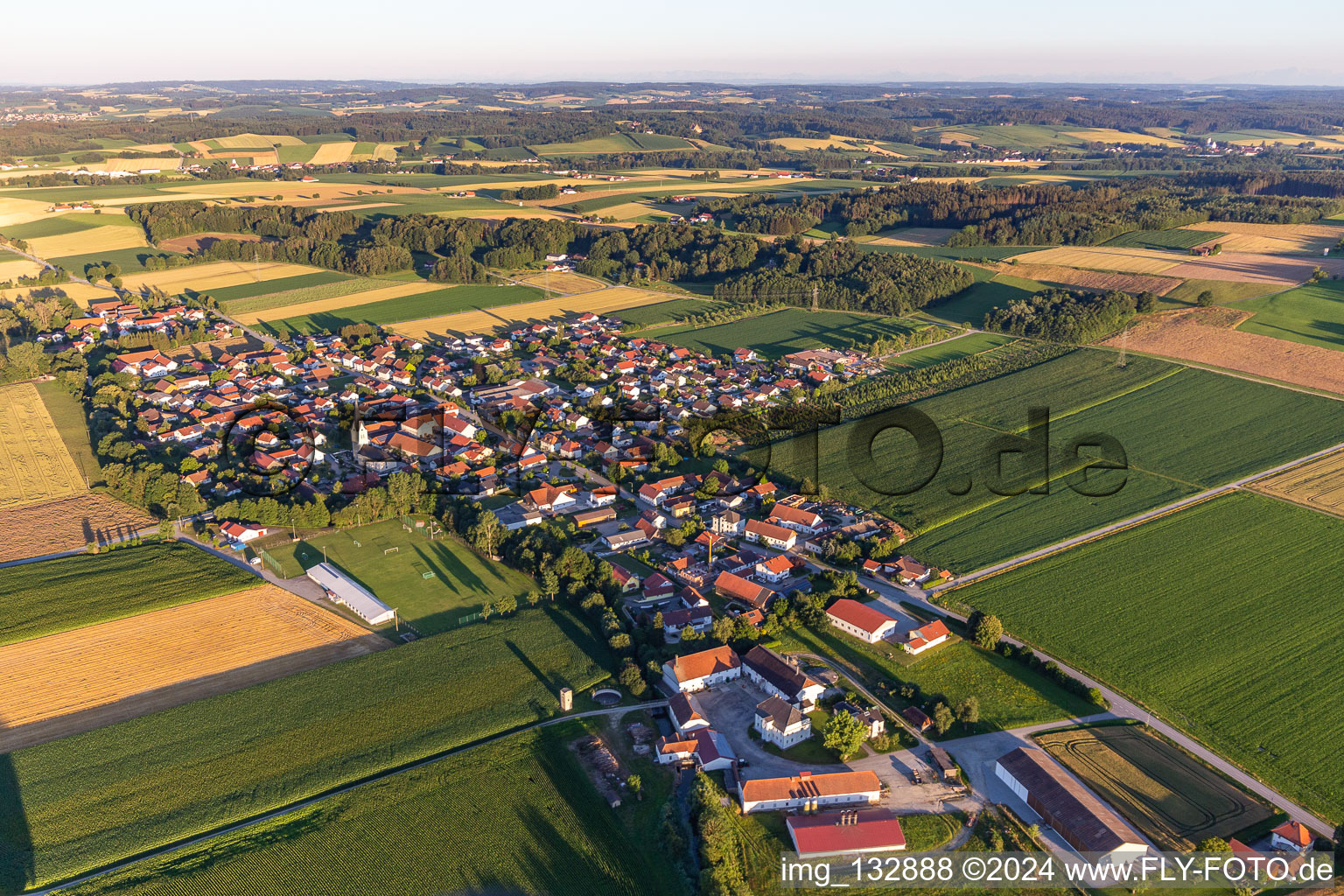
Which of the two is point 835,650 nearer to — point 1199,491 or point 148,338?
point 1199,491

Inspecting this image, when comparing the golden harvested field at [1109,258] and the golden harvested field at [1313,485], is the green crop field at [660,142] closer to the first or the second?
the golden harvested field at [1109,258]

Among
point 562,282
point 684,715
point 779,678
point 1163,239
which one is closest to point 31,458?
Answer: point 684,715

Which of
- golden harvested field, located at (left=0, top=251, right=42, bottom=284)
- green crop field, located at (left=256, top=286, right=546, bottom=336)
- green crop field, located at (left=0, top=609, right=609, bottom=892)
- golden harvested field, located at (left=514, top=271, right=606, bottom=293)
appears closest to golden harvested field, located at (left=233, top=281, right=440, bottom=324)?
green crop field, located at (left=256, top=286, right=546, bottom=336)

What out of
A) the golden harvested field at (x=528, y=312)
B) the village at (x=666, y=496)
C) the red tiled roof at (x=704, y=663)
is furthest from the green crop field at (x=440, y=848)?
the golden harvested field at (x=528, y=312)

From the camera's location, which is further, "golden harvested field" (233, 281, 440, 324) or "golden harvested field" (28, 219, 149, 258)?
"golden harvested field" (28, 219, 149, 258)

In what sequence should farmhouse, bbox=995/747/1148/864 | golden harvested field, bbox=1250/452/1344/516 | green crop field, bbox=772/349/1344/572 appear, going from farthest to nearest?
golden harvested field, bbox=1250/452/1344/516 → green crop field, bbox=772/349/1344/572 → farmhouse, bbox=995/747/1148/864

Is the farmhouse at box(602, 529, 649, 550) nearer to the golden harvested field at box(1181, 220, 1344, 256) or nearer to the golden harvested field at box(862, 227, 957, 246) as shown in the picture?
the golden harvested field at box(862, 227, 957, 246)
